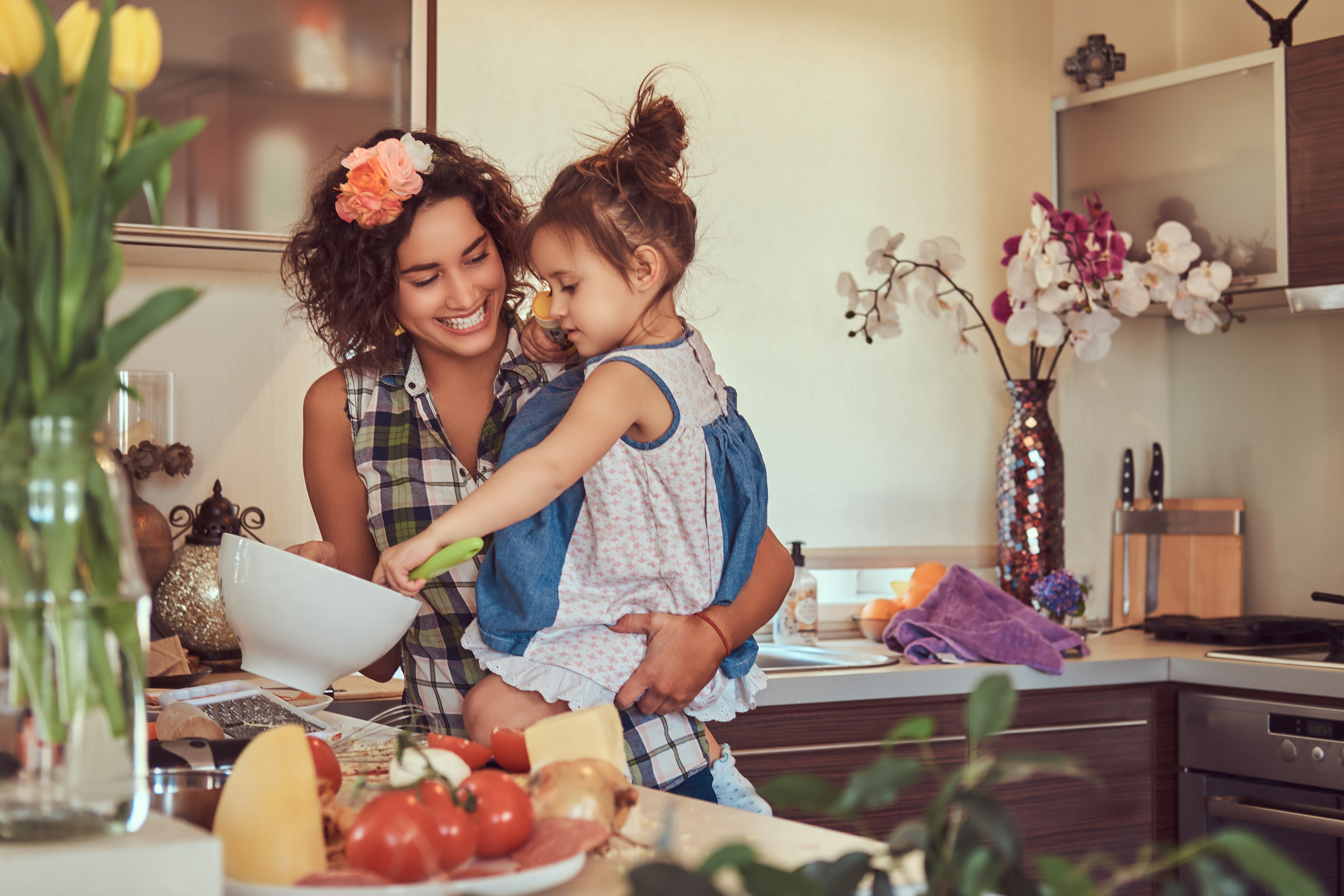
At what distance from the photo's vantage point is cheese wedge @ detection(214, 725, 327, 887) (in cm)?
60

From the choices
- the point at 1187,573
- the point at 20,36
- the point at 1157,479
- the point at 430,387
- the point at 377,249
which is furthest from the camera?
the point at 1157,479

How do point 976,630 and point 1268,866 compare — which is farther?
point 976,630

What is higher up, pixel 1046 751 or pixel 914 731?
pixel 914 731

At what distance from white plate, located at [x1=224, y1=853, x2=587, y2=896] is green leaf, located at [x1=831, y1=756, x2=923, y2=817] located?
170 mm

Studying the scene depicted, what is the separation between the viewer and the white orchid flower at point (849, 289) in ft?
8.06

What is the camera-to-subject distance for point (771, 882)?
0.42m

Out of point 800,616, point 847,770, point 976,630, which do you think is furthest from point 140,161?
point 800,616

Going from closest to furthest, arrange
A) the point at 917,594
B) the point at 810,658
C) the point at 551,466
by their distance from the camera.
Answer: the point at 551,466
the point at 810,658
the point at 917,594

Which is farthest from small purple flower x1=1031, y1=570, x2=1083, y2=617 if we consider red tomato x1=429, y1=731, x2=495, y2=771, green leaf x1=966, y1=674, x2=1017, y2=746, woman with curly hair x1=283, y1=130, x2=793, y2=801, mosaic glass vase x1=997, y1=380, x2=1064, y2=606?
green leaf x1=966, y1=674, x2=1017, y2=746

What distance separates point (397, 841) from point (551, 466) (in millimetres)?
558

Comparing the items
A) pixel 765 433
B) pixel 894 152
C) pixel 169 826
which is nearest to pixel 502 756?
pixel 169 826

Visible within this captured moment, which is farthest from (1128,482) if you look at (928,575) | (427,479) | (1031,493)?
(427,479)

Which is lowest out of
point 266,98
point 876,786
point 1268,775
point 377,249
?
point 1268,775

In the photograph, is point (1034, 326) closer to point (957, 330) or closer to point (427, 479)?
point (957, 330)
